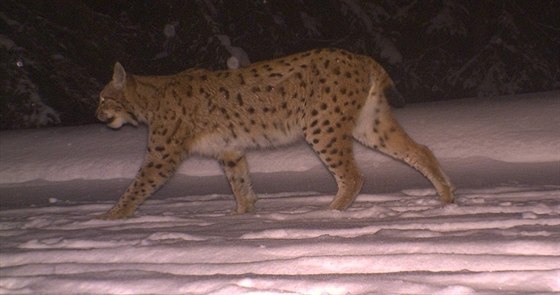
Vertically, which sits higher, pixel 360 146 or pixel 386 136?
pixel 386 136

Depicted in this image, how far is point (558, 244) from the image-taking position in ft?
12.3

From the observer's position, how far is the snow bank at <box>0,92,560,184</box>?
8633 mm

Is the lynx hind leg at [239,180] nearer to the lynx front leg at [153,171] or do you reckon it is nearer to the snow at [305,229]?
the snow at [305,229]

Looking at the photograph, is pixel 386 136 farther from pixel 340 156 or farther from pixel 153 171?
pixel 153 171

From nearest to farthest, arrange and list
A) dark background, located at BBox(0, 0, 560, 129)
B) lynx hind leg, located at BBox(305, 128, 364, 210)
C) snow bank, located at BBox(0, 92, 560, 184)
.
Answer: lynx hind leg, located at BBox(305, 128, 364, 210) → snow bank, located at BBox(0, 92, 560, 184) → dark background, located at BBox(0, 0, 560, 129)

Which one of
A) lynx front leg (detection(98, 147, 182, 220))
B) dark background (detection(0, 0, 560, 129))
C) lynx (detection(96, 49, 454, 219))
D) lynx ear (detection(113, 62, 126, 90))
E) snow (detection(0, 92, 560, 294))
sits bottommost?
snow (detection(0, 92, 560, 294))

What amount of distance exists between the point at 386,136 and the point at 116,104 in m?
2.51

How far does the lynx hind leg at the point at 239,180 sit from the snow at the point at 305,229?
139 millimetres

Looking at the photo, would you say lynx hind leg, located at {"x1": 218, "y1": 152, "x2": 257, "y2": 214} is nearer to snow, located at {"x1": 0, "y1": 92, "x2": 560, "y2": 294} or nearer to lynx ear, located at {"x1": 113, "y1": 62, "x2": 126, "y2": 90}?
snow, located at {"x1": 0, "y1": 92, "x2": 560, "y2": 294}

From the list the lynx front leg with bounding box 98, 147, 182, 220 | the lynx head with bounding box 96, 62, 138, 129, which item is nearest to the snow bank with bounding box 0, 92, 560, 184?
the lynx head with bounding box 96, 62, 138, 129

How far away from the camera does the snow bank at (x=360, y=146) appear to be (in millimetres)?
8633

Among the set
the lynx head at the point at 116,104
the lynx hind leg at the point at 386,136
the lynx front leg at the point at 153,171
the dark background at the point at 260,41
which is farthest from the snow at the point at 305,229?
the dark background at the point at 260,41

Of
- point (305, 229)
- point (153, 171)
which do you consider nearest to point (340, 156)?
point (305, 229)

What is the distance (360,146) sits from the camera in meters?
9.45
